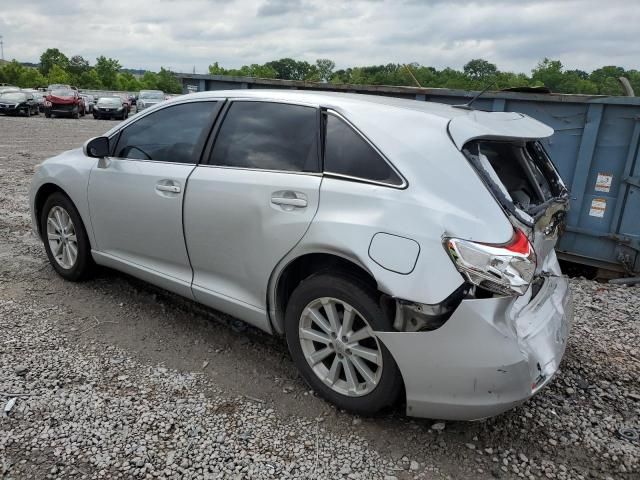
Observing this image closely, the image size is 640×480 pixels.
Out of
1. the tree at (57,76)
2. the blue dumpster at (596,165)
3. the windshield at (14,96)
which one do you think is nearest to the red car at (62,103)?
the windshield at (14,96)

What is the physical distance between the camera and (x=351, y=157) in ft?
8.96

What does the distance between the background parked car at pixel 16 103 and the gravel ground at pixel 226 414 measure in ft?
90.2

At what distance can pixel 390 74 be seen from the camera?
11109 millimetres

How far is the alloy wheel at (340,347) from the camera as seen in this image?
8.68 ft

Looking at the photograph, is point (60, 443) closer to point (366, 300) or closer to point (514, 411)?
point (366, 300)

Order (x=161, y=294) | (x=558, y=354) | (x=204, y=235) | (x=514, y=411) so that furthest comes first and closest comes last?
(x=161, y=294) < (x=204, y=235) < (x=514, y=411) < (x=558, y=354)

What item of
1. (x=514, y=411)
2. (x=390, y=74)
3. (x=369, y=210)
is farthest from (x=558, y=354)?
(x=390, y=74)

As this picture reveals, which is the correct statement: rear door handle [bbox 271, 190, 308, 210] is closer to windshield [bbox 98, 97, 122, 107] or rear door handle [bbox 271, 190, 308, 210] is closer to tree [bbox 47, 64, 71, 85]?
windshield [bbox 98, 97, 122, 107]

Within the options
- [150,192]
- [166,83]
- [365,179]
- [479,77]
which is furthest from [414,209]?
[166,83]

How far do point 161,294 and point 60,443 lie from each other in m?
1.84

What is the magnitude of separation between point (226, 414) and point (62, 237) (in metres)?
2.48

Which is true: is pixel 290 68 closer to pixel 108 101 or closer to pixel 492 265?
pixel 108 101

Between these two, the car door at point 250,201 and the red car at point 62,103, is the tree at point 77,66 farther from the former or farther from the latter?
the car door at point 250,201

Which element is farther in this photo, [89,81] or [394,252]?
[89,81]
